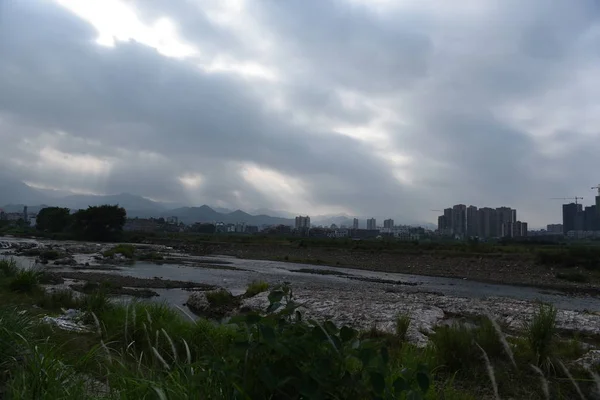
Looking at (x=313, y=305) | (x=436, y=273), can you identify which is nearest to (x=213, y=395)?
(x=313, y=305)

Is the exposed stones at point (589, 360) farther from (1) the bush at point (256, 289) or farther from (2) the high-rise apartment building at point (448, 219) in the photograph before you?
(2) the high-rise apartment building at point (448, 219)

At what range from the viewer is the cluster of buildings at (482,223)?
109 metres

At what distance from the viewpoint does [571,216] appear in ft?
312

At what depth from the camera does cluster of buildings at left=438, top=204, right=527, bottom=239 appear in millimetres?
109375

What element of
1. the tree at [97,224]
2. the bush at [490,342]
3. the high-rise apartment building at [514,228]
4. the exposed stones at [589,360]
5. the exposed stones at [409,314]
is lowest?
the exposed stones at [409,314]

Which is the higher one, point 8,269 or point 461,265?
point 8,269

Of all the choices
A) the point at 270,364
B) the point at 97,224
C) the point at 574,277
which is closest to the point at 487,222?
the point at 574,277

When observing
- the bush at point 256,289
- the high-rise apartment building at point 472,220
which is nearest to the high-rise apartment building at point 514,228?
the high-rise apartment building at point 472,220

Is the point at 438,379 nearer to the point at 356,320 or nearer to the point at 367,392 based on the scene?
the point at 367,392

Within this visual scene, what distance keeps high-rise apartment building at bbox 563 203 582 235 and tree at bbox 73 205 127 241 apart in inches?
3755

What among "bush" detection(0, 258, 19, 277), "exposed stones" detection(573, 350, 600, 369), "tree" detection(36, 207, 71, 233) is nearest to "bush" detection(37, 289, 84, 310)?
"bush" detection(0, 258, 19, 277)

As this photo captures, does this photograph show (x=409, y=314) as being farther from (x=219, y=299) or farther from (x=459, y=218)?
(x=459, y=218)

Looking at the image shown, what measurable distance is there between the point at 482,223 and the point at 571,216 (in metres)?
23.9

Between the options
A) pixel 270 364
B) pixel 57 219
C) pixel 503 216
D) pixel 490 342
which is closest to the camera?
pixel 270 364
